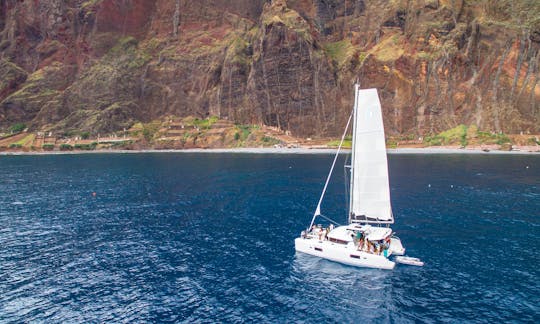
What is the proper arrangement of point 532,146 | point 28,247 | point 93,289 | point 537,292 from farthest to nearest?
point 532,146 < point 28,247 < point 93,289 < point 537,292

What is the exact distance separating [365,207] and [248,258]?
1618 centimetres

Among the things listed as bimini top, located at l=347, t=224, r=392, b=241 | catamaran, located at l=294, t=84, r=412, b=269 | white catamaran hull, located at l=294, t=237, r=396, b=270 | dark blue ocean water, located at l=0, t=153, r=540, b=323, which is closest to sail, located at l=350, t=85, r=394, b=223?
catamaran, located at l=294, t=84, r=412, b=269

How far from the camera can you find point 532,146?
159000 millimetres

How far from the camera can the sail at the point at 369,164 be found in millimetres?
42500

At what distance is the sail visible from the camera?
42500 mm

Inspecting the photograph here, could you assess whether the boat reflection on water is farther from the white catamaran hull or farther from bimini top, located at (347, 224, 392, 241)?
bimini top, located at (347, 224, 392, 241)

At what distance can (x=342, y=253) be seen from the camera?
4234cm

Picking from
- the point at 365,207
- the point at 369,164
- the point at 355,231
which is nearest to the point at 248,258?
the point at 355,231

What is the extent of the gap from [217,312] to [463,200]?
59208 mm

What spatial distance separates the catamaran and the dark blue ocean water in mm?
1573

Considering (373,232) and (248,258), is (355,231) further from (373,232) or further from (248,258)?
(248,258)

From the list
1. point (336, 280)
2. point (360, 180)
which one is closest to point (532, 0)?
point (360, 180)

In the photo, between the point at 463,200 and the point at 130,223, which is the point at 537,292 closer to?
the point at 463,200

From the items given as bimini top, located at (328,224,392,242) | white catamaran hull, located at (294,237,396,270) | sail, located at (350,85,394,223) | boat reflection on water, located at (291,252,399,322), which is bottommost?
boat reflection on water, located at (291,252,399,322)
